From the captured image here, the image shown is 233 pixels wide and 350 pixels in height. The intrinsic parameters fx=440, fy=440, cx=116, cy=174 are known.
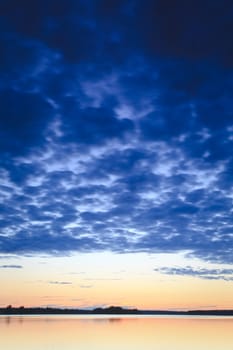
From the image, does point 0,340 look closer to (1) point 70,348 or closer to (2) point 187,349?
(1) point 70,348

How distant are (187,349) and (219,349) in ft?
9.09

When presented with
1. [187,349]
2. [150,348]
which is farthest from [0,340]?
[187,349]

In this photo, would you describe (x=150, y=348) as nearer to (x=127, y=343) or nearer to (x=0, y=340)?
(x=127, y=343)

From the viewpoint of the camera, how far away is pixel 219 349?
35188 millimetres

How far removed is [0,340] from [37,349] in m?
10.3

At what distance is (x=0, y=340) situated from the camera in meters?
42.2

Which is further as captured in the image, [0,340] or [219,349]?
[0,340]

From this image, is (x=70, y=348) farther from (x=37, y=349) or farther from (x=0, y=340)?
(x=0, y=340)

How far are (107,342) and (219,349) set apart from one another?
1111cm

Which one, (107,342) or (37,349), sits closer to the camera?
(37,349)

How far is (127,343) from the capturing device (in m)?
40.6

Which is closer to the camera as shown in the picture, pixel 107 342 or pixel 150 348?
pixel 150 348

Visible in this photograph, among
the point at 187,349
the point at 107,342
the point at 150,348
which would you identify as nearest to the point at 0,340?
the point at 107,342

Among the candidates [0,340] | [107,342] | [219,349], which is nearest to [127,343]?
[107,342]
